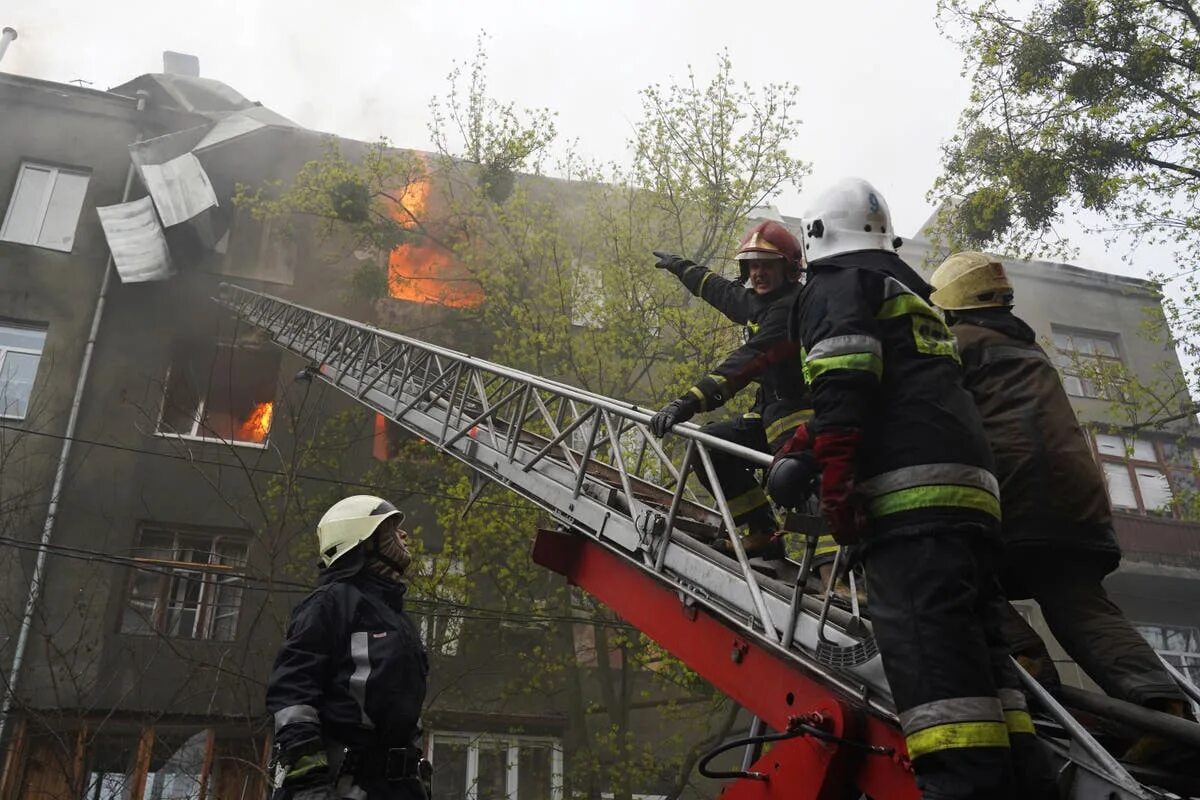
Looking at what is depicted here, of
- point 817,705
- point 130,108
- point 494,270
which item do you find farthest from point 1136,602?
point 130,108

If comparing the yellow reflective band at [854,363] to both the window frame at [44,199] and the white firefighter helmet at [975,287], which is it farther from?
the window frame at [44,199]

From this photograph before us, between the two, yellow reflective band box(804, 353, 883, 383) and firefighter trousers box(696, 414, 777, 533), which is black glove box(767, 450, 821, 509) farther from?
firefighter trousers box(696, 414, 777, 533)

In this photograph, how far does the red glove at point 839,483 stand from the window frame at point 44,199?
50.4 feet

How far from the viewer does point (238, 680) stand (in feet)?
37.4

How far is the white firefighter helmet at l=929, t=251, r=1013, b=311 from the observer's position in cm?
378

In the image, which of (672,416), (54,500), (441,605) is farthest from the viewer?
(54,500)

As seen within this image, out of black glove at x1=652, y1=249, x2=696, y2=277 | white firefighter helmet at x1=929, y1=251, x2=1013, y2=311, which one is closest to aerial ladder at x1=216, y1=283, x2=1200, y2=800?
black glove at x1=652, y1=249, x2=696, y2=277

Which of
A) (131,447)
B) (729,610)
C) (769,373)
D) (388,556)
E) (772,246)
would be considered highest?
(131,447)

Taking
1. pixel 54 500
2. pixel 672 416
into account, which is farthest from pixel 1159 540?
pixel 54 500

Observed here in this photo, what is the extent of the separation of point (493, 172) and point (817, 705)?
13.3 m

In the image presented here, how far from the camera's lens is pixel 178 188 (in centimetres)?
1420

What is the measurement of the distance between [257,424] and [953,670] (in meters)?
13.6

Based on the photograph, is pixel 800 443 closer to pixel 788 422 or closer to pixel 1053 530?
pixel 1053 530

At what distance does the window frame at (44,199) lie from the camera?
1449cm
